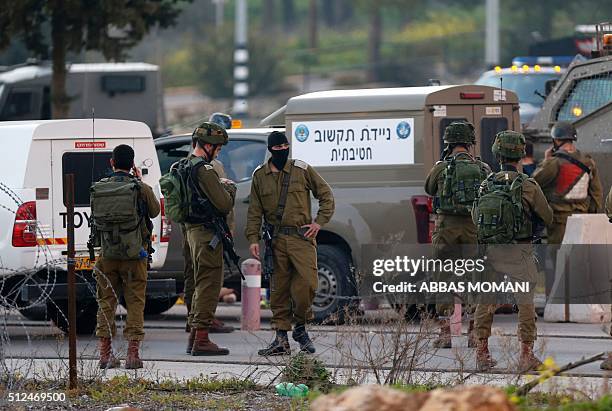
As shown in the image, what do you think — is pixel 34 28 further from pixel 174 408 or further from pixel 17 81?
pixel 174 408

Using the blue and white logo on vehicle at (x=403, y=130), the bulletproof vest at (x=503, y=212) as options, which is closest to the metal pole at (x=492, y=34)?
the blue and white logo on vehicle at (x=403, y=130)

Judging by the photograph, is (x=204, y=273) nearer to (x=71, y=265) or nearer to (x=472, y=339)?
(x=472, y=339)

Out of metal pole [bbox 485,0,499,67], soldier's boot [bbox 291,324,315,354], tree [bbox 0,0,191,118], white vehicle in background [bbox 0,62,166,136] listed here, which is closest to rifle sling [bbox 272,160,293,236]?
soldier's boot [bbox 291,324,315,354]

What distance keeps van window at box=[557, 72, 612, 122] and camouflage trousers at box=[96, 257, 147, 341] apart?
631 centimetres

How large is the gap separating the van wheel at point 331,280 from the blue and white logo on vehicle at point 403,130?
4.30 ft

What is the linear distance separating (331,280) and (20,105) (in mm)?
11379

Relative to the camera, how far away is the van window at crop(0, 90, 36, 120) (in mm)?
23812

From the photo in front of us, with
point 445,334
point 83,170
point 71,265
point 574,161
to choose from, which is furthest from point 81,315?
point 574,161

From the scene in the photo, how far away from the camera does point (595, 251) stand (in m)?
14.1

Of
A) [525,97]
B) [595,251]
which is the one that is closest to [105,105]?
[525,97]

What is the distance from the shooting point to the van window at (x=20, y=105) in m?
23.8

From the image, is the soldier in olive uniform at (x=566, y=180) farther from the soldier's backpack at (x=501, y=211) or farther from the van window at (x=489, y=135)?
the soldier's backpack at (x=501, y=211)

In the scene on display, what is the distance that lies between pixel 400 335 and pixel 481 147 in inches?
208

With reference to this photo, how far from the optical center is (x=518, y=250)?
35.3ft
